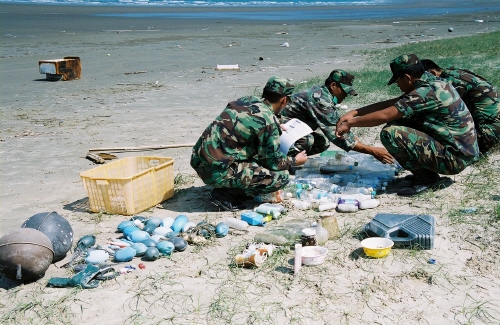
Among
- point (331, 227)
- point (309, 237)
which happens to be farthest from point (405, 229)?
point (309, 237)

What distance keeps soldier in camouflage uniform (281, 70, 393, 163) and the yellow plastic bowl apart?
2.12 meters

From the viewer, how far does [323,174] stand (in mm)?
7766

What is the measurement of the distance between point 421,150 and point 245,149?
6.65 feet

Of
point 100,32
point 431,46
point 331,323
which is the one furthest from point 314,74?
point 100,32

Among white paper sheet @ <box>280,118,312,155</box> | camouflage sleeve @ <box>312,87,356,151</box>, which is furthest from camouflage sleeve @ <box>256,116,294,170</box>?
camouflage sleeve @ <box>312,87,356,151</box>

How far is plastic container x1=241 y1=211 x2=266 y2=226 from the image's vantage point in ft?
20.2

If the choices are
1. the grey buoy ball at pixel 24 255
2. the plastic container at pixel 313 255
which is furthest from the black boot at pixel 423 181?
the grey buoy ball at pixel 24 255

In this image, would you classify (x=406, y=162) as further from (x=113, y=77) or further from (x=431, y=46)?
(x=431, y=46)

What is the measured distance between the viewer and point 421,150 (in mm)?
6844

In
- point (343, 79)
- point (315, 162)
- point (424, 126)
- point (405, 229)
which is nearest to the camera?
point (405, 229)

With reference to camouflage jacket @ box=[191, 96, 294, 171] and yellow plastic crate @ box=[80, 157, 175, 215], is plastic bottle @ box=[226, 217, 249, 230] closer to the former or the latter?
camouflage jacket @ box=[191, 96, 294, 171]

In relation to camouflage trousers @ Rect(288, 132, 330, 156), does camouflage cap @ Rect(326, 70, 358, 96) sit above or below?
above

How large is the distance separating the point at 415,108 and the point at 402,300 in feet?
8.97

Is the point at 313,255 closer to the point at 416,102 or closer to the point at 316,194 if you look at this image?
the point at 316,194
